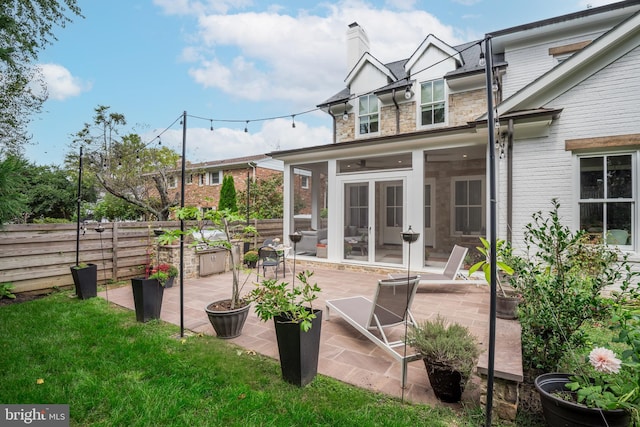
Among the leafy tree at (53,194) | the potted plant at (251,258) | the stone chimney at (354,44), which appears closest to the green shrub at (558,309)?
the potted plant at (251,258)

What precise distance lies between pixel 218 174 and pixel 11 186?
1611cm

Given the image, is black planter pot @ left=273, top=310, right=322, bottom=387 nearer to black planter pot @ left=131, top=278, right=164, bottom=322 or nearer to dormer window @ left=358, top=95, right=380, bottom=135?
black planter pot @ left=131, top=278, right=164, bottom=322

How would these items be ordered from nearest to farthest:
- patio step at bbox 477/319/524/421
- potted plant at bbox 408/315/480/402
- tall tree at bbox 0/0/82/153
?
patio step at bbox 477/319/524/421 < potted plant at bbox 408/315/480/402 < tall tree at bbox 0/0/82/153

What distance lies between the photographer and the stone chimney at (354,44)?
12695 mm

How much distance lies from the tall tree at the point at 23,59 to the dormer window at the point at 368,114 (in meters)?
8.72

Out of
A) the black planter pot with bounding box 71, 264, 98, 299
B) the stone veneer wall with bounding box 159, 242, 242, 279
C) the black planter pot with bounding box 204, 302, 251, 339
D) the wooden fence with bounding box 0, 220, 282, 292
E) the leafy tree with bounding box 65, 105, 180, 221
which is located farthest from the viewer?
the leafy tree with bounding box 65, 105, 180, 221

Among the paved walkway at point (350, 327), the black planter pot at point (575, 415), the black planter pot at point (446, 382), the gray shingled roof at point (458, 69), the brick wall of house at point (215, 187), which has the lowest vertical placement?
the paved walkway at point (350, 327)

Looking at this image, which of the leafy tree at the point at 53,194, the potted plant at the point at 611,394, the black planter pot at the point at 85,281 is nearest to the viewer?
the potted plant at the point at 611,394

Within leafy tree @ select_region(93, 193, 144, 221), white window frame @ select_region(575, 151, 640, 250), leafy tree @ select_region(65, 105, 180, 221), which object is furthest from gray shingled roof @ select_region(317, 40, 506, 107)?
leafy tree @ select_region(93, 193, 144, 221)

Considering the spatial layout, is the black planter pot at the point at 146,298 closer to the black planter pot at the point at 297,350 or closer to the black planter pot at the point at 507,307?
the black planter pot at the point at 297,350

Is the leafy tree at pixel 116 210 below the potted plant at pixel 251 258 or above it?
above

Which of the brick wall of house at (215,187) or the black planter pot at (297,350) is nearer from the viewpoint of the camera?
the black planter pot at (297,350)

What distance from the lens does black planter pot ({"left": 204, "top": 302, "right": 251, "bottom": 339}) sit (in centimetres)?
397

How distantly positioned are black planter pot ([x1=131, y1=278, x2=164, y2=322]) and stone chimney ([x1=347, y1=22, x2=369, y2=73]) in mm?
11453
